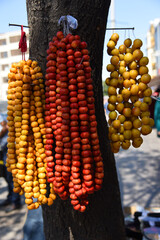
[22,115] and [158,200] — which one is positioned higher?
[22,115]

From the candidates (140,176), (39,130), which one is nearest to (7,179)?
(140,176)

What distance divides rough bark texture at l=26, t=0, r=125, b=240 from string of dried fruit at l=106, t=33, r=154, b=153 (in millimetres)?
97

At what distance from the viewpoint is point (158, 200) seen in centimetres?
461

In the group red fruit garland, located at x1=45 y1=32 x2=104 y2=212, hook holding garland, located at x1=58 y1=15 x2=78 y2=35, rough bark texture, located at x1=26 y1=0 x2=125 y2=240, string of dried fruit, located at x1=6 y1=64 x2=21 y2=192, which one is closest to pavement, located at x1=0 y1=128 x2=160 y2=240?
rough bark texture, located at x1=26 y1=0 x2=125 y2=240

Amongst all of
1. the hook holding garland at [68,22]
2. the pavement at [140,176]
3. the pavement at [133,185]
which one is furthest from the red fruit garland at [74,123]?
the pavement at [140,176]

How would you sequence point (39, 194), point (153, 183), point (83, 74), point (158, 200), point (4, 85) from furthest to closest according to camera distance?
point (4, 85) → point (153, 183) → point (158, 200) → point (39, 194) → point (83, 74)

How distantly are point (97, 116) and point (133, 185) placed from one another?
414 centimetres

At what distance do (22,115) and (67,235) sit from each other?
934 millimetres

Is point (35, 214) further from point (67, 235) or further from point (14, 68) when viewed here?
point (14, 68)

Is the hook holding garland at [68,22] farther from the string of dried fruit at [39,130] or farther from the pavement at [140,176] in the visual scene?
the pavement at [140,176]

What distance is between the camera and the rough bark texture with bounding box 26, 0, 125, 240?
1544mm

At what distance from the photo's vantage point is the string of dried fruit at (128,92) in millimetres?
1626

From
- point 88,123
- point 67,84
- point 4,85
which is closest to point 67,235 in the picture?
point 88,123

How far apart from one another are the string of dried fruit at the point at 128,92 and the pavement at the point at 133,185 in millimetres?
2958
